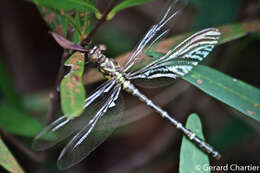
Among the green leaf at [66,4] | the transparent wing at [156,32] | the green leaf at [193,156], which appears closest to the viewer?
the green leaf at [66,4]

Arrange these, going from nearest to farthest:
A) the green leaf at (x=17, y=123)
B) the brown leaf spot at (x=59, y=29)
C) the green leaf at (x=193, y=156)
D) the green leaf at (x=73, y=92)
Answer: the green leaf at (x=73, y=92)
the green leaf at (x=193, y=156)
the brown leaf spot at (x=59, y=29)
the green leaf at (x=17, y=123)

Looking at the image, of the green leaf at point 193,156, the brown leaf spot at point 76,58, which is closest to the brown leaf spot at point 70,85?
the brown leaf spot at point 76,58

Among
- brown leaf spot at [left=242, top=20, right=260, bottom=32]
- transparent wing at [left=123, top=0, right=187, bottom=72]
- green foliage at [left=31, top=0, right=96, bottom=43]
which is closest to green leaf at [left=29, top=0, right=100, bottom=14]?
green foliage at [left=31, top=0, right=96, bottom=43]

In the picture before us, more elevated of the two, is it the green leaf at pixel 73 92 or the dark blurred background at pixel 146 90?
the green leaf at pixel 73 92

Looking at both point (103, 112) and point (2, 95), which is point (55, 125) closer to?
point (103, 112)

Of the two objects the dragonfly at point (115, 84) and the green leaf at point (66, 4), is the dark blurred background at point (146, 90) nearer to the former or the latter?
the dragonfly at point (115, 84)

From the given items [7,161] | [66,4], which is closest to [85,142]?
[7,161]
